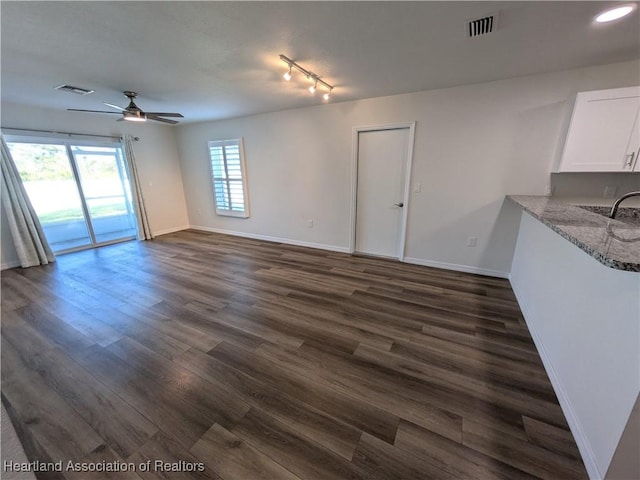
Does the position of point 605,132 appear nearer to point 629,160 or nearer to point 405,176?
point 629,160

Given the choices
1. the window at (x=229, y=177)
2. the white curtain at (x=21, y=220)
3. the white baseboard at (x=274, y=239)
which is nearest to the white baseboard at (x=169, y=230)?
the white baseboard at (x=274, y=239)

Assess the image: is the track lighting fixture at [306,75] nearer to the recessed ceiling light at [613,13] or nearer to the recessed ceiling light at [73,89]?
the recessed ceiling light at [613,13]

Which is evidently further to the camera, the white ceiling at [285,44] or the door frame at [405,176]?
the door frame at [405,176]

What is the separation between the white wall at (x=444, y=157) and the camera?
2.85 m

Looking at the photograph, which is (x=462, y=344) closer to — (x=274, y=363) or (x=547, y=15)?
(x=274, y=363)

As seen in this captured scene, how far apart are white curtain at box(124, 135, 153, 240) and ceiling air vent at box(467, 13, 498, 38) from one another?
5976 mm

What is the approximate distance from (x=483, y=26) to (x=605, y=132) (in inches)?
69.5

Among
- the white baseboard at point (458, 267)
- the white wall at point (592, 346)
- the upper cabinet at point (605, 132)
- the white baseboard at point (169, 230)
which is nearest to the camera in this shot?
the white wall at point (592, 346)

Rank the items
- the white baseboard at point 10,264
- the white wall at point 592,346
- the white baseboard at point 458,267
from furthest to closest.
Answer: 1. the white baseboard at point 10,264
2. the white baseboard at point 458,267
3. the white wall at point 592,346

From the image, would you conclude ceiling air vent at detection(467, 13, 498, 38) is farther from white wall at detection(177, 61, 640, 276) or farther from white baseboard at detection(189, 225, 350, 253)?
white baseboard at detection(189, 225, 350, 253)

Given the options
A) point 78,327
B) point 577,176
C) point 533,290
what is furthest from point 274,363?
point 577,176

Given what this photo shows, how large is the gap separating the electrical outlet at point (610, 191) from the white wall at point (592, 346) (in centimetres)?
136

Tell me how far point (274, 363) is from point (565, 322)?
82.3 inches

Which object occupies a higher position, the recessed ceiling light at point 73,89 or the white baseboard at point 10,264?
the recessed ceiling light at point 73,89
